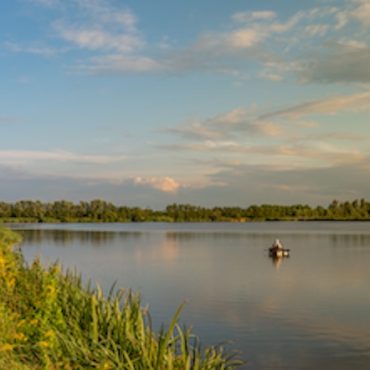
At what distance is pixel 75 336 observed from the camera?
13.2 m

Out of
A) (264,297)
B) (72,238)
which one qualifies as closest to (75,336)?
(264,297)

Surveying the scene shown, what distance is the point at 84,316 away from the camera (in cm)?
1454

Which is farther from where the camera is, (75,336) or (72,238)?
(72,238)

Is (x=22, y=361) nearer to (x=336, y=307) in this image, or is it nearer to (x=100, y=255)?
(x=336, y=307)

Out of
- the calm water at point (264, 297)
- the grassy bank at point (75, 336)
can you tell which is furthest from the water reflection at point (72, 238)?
the grassy bank at point (75, 336)

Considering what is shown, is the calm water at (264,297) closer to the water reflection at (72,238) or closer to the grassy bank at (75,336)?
the grassy bank at (75,336)

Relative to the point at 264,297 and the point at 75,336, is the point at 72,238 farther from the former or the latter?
the point at 75,336

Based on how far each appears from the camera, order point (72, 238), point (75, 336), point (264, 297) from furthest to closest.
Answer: point (72, 238) → point (264, 297) → point (75, 336)

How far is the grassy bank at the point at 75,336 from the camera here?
442 inches

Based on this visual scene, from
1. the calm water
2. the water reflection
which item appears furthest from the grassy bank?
the water reflection

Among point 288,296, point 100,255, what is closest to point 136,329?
point 288,296

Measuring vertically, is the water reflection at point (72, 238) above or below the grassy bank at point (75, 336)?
below

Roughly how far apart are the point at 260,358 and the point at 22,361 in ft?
41.6

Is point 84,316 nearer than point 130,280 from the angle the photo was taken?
Yes
